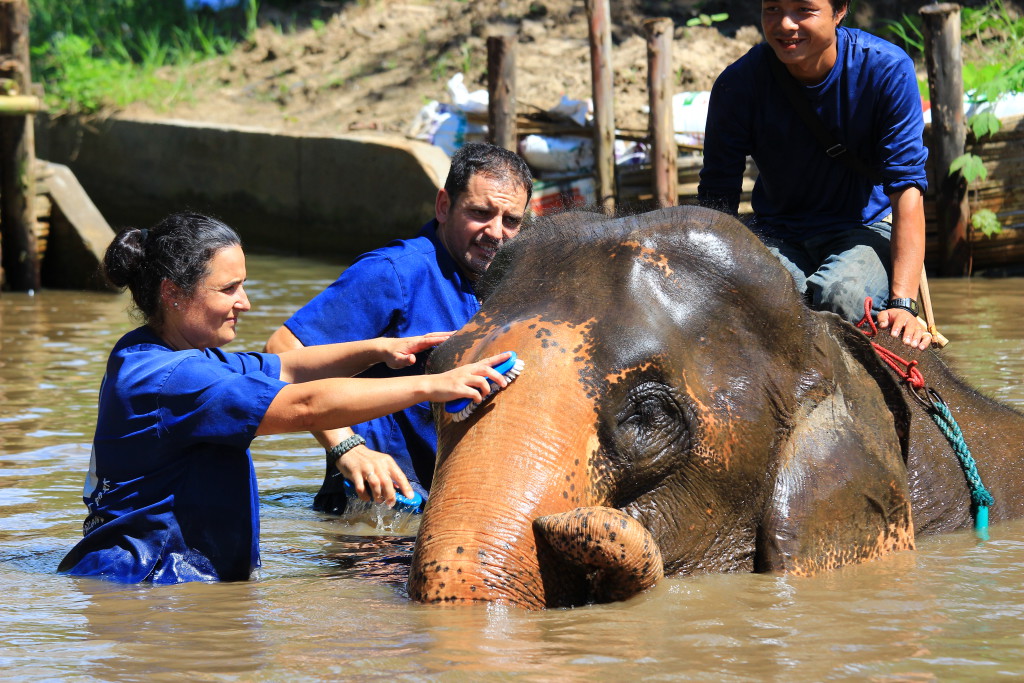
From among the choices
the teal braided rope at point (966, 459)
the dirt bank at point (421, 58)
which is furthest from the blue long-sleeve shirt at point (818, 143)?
the dirt bank at point (421, 58)

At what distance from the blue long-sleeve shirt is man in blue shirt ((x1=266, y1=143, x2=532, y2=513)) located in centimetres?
66

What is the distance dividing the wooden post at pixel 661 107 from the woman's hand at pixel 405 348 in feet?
21.5

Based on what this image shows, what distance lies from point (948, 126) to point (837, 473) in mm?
7328

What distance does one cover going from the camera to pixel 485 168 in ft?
15.6

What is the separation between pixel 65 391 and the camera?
7395 mm

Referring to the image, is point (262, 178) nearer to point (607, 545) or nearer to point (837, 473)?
point (837, 473)

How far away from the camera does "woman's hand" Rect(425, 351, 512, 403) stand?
312 centimetres

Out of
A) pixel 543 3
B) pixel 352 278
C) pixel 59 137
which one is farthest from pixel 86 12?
pixel 352 278

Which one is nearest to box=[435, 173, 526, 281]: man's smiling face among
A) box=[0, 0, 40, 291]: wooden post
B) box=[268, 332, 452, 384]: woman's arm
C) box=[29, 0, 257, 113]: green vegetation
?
box=[268, 332, 452, 384]: woman's arm

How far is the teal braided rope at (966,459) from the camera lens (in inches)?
164

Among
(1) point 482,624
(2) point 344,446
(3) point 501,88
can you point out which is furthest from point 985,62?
(1) point 482,624

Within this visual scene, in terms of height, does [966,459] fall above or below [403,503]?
above

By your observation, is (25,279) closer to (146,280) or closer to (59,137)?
(59,137)

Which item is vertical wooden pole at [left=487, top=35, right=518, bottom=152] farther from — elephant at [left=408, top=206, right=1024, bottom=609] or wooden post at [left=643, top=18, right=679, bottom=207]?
elephant at [left=408, top=206, right=1024, bottom=609]
